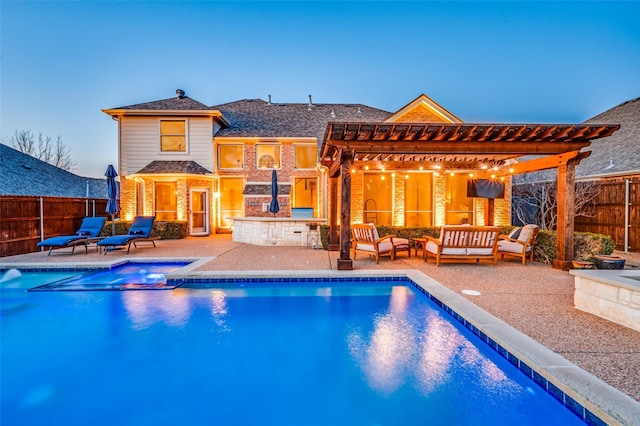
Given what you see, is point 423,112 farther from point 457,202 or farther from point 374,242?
point 374,242

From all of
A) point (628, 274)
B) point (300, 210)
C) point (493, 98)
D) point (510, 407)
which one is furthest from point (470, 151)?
point (493, 98)

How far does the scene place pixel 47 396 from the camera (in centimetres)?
336

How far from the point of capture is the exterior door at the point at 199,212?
632 inches

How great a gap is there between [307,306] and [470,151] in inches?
215

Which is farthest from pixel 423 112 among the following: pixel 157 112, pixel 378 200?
pixel 157 112

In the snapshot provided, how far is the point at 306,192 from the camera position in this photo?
17.7 m

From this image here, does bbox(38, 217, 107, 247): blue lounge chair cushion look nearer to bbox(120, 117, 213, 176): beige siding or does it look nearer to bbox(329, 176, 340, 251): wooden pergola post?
bbox(120, 117, 213, 176): beige siding

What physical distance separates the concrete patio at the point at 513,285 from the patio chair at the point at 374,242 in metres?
0.31

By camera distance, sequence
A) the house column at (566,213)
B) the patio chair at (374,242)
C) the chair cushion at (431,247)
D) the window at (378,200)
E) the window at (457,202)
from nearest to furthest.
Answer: the house column at (566,213), the chair cushion at (431,247), the patio chair at (374,242), the window at (378,200), the window at (457,202)

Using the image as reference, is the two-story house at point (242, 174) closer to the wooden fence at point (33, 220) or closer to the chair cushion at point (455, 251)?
the wooden fence at point (33, 220)

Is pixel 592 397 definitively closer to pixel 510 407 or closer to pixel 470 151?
pixel 510 407

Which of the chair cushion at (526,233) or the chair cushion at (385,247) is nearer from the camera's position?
the chair cushion at (526,233)

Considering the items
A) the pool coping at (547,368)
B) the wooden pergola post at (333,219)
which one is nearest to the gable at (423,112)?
the wooden pergola post at (333,219)

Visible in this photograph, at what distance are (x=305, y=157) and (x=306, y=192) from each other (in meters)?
1.97
